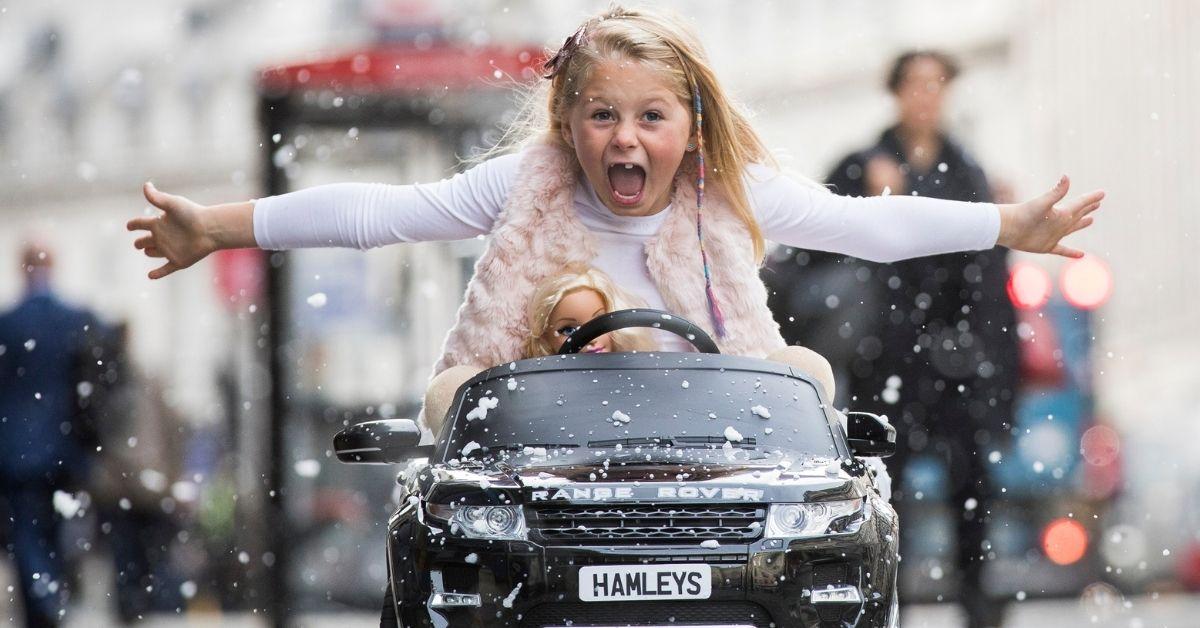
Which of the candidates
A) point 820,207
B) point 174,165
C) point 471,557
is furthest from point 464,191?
point 174,165

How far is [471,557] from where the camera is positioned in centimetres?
421

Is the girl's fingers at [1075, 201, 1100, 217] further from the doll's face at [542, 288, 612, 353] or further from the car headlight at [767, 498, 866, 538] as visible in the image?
the car headlight at [767, 498, 866, 538]

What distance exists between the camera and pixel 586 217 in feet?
17.9

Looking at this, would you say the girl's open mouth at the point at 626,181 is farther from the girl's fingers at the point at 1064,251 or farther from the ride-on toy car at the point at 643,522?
the girl's fingers at the point at 1064,251

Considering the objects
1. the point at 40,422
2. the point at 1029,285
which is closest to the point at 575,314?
the point at 1029,285

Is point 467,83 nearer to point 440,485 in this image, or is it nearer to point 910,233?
point 910,233

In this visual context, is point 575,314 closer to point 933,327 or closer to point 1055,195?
point 1055,195

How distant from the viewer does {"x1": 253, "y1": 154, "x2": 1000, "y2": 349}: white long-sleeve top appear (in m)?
5.45

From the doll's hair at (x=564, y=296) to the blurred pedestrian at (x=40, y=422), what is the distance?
4465 millimetres

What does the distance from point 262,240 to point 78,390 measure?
4.51m

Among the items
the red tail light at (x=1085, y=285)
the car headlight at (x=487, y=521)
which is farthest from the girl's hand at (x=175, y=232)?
the red tail light at (x=1085, y=285)

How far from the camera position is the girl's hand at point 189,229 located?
17.9 ft

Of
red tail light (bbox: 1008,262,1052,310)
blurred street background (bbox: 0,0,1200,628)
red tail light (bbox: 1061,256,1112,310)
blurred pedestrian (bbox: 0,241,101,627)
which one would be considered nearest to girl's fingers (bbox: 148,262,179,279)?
blurred street background (bbox: 0,0,1200,628)

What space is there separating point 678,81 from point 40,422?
5.17 m
